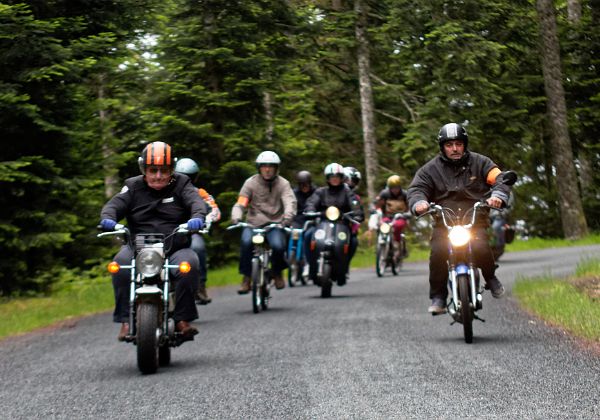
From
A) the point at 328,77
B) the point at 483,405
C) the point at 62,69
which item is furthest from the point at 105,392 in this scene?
the point at 328,77

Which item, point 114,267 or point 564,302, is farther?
point 564,302

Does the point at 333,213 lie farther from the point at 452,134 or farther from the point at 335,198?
the point at 452,134

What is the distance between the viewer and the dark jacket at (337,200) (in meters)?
16.2

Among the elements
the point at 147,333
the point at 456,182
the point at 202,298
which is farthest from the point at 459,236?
the point at 202,298

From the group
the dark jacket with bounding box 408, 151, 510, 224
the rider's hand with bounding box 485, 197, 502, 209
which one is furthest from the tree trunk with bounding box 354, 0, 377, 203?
the rider's hand with bounding box 485, 197, 502, 209

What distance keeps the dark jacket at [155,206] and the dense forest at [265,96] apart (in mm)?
5628

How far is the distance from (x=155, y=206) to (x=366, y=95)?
22.3 metres

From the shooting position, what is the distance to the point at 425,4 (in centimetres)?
2797

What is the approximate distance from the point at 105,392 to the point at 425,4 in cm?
2190

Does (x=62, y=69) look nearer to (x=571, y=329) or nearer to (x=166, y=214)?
(x=166, y=214)

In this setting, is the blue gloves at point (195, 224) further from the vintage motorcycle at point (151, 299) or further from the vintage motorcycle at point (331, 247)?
the vintage motorcycle at point (331, 247)

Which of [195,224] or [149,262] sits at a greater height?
[195,224]

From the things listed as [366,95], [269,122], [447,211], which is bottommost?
[447,211]

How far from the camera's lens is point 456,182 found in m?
9.97
